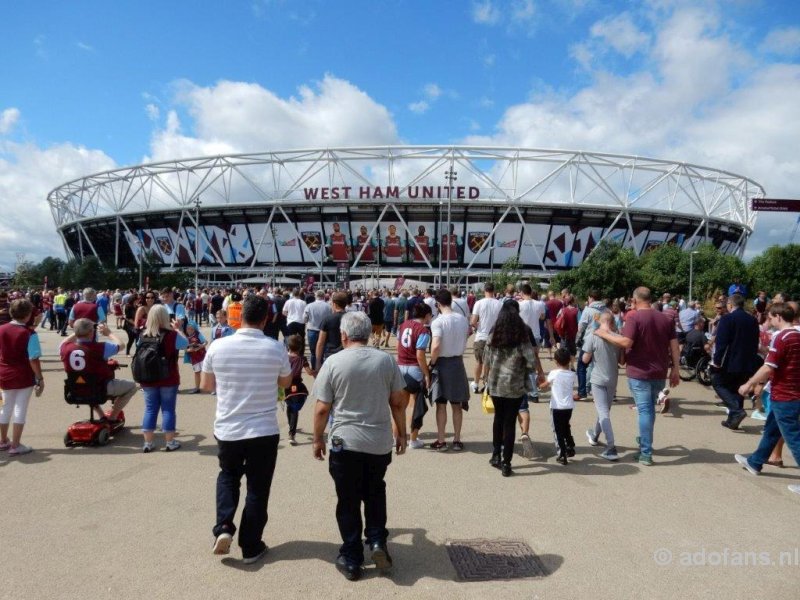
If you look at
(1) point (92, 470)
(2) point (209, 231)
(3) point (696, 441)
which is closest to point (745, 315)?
(3) point (696, 441)

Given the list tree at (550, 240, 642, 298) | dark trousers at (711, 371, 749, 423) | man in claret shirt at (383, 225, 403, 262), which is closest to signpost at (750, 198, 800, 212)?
tree at (550, 240, 642, 298)

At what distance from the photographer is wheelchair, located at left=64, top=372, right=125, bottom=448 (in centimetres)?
616

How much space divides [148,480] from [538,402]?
6.38 m

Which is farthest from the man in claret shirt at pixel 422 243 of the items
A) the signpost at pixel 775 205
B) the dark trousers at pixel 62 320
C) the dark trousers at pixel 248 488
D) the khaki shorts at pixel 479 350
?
the dark trousers at pixel 248 488

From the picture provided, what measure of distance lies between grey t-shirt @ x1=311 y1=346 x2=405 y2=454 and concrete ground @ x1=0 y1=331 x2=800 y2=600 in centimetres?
91

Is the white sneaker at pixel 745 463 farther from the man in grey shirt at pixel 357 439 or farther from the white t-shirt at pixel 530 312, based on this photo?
the white t-shirt at pixel 530 312

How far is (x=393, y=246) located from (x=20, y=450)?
4699 centimetres

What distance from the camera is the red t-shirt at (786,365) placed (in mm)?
5059

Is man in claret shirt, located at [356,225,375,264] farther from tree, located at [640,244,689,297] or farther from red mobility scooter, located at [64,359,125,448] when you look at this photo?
red mobility scooter, located at [64,359,125,448]

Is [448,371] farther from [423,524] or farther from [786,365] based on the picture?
[786,365]

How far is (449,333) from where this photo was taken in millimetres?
6191

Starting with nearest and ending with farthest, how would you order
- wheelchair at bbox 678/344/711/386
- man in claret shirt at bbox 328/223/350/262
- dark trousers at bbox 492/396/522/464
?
dark trousers at bbox 492/396/522/464, wheelchair at bbox 678/344/711/386, man in claret shirt at bbox 328/223/350/262

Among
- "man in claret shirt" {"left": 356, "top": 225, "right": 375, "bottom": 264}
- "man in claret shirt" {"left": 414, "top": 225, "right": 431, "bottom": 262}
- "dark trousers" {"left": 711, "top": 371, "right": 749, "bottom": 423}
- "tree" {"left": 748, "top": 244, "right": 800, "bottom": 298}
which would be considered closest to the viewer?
"dark trousers" {"left": 711, "top": 371, "right": 749, "bottom": 423}

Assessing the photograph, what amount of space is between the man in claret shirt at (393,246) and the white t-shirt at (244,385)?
48.5 meters
